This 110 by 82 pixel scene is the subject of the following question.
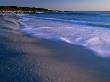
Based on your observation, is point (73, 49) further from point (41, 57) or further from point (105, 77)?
A: point (105, 77)

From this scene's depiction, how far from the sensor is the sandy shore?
202 inches

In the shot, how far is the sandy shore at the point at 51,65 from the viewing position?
16.8 ft

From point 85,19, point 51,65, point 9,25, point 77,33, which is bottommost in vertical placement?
point 85,19

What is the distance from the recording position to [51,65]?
6.16 meters

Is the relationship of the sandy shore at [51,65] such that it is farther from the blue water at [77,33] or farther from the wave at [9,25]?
the wave at [9,25]

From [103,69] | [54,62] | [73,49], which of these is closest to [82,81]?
[103,69]

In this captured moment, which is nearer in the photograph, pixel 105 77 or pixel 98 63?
pixel 105 77

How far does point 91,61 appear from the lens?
264 inches

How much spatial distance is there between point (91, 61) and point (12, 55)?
7.56ft

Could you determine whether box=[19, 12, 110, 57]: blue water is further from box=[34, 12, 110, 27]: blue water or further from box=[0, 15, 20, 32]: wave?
box=[34, 12, 110, 27]: blue water

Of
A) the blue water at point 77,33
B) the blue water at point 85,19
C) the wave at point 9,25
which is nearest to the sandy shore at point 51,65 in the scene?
the blue water at point 77,33

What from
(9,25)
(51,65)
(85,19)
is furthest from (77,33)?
(85,19)

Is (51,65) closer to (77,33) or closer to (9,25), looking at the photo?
Answer: (77,33)

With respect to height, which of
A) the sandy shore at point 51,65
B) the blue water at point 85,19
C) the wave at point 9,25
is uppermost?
the sandy shore at point 51,65
